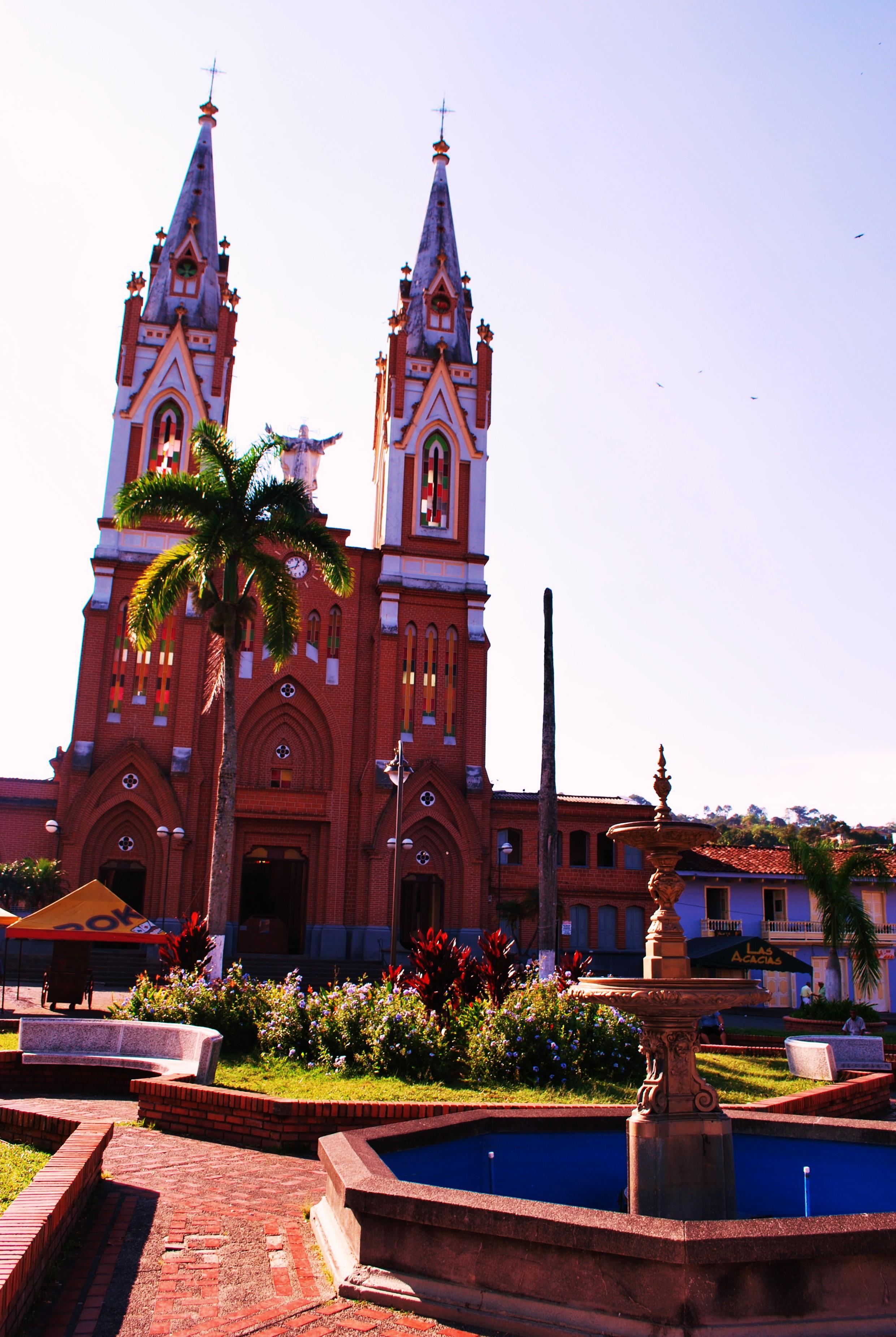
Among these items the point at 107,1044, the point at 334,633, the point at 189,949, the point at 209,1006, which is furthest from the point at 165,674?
the point at 107,1044

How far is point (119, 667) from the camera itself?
110 feet

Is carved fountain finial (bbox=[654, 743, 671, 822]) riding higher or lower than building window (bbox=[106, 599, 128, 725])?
lower

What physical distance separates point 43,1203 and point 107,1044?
702 centimetres

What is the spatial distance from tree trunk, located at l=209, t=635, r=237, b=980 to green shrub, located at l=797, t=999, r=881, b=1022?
11901 millimetres

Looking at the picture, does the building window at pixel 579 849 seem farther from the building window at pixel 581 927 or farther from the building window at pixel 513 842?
the building window at pixel 513 842

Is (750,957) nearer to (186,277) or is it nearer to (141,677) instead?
(141,677)

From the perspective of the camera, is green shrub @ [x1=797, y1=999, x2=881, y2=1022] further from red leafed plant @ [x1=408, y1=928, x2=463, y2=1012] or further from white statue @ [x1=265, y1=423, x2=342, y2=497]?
white statue @ [x1=265, y1=423, x2=342, y2=497]

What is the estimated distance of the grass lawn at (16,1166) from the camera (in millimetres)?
6359

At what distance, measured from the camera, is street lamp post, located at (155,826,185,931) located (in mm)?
31156

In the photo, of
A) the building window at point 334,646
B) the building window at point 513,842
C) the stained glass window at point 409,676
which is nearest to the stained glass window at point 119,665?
the building window at point 334,646

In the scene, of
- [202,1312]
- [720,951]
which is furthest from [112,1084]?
[720,951]

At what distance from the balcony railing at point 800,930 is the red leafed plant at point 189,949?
1014 inches

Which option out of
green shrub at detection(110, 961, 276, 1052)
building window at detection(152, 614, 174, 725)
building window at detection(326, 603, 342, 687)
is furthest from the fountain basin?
building window at detection(326, 603, 342, 687)

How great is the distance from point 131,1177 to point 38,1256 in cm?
283
